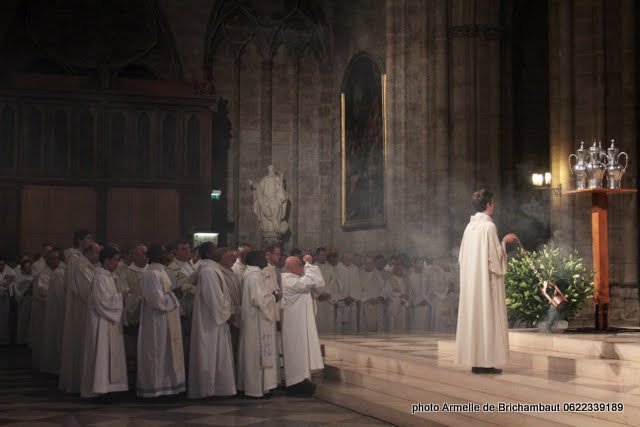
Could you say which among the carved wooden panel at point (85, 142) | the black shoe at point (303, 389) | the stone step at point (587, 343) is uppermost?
the carved wooden panel at point (85, 142)

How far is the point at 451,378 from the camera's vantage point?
9133mm

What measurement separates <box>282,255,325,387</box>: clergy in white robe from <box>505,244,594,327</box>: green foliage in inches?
93.6

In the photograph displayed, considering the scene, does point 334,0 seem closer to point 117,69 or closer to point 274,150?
point 274,150

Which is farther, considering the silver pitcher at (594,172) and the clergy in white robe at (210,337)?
the silver pitcher at (594,172)

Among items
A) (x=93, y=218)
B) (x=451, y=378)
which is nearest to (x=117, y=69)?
(x=93, y=218)

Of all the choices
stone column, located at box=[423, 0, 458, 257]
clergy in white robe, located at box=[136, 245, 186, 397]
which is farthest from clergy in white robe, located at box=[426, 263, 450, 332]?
clergy in white robe, located at box=[136, 245, 186, 397]

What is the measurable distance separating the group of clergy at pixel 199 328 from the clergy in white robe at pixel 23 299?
17.5 feet

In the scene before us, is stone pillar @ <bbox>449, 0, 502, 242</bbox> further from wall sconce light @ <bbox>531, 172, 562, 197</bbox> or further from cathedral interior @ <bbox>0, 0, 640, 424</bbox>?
wall sconce light @ <bbox>531, 172, 562, 197</bbox>

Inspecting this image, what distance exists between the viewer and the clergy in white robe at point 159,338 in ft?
34.0

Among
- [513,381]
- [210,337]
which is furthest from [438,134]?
[513,381]

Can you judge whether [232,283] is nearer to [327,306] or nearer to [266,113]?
[327,306]

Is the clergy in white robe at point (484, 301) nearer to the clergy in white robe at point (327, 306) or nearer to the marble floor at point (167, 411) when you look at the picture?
the marble floor at point (167, 411)

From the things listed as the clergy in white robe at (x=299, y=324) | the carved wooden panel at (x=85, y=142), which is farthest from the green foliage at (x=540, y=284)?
the carved wooden panel at (x=85, y=142)

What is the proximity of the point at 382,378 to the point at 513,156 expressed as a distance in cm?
1110
